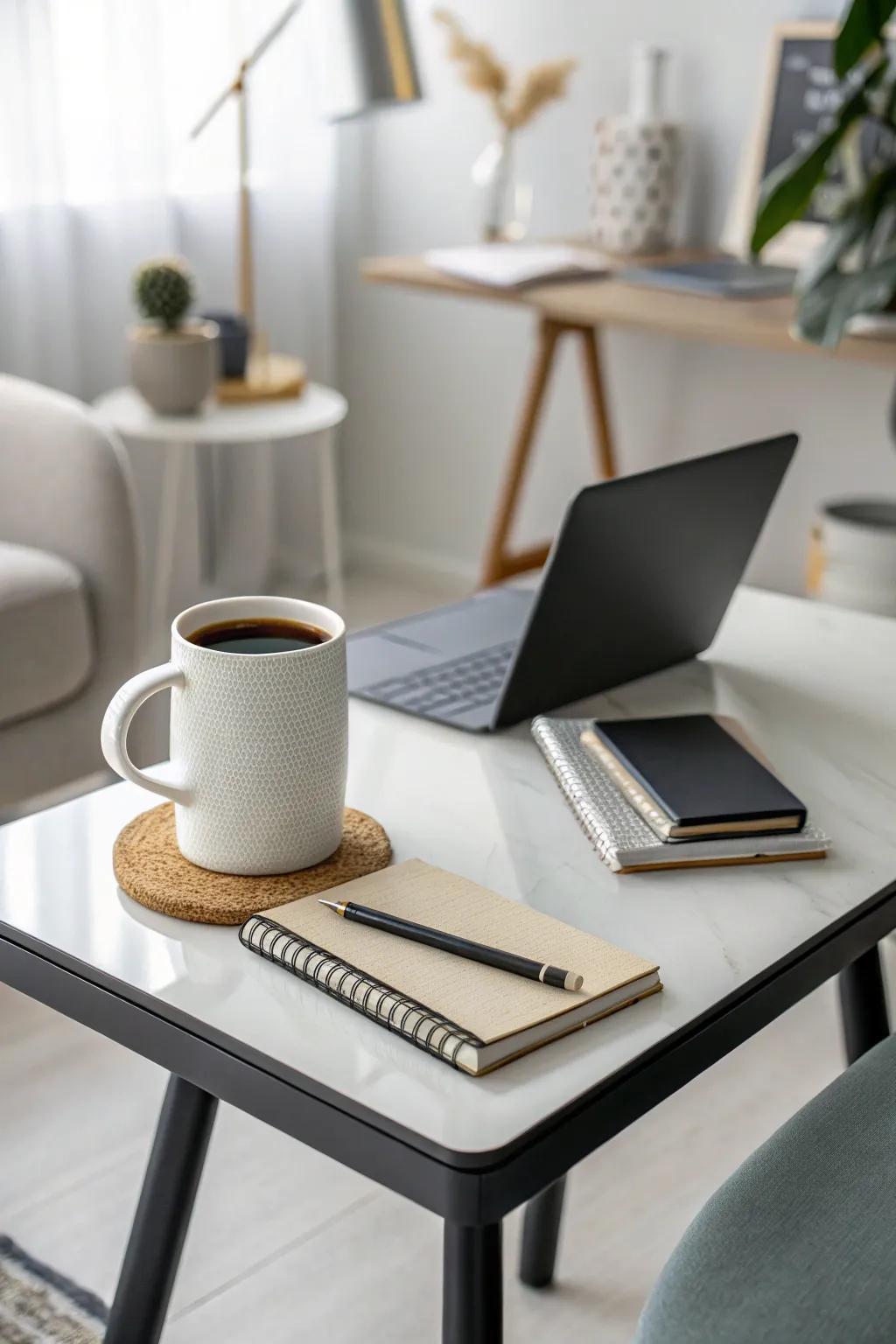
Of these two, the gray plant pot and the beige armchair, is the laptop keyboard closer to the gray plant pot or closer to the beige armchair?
the beige armchair

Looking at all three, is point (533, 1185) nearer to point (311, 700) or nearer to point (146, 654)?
point (311, 700)

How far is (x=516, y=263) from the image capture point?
2.35 m

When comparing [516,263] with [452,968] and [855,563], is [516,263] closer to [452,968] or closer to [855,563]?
[855,563]

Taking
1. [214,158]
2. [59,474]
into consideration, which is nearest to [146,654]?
[59,474]

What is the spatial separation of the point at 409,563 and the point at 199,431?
1.09 m

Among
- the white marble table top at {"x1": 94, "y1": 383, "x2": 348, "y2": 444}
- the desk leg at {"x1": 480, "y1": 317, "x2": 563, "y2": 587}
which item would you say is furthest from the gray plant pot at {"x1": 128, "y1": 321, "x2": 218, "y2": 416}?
the desk leg at {"x1": 480, "y1": 317, "x2": 563, "y2": 587}

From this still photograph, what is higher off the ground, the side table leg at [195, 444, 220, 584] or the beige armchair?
the beige armchair

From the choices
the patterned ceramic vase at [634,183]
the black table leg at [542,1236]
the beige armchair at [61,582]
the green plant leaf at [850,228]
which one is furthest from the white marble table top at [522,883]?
the patterned ceramic vase at [634,183]

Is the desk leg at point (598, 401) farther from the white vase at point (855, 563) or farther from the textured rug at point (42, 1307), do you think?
the textured rug at point (42, 1307)

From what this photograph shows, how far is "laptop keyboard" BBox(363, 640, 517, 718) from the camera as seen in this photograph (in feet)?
3.62

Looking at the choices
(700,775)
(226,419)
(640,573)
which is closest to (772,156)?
(226,419)

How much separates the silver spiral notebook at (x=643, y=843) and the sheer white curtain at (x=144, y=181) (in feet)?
6.04

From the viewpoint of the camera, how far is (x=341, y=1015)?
0.72 meters

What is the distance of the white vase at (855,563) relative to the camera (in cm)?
224
